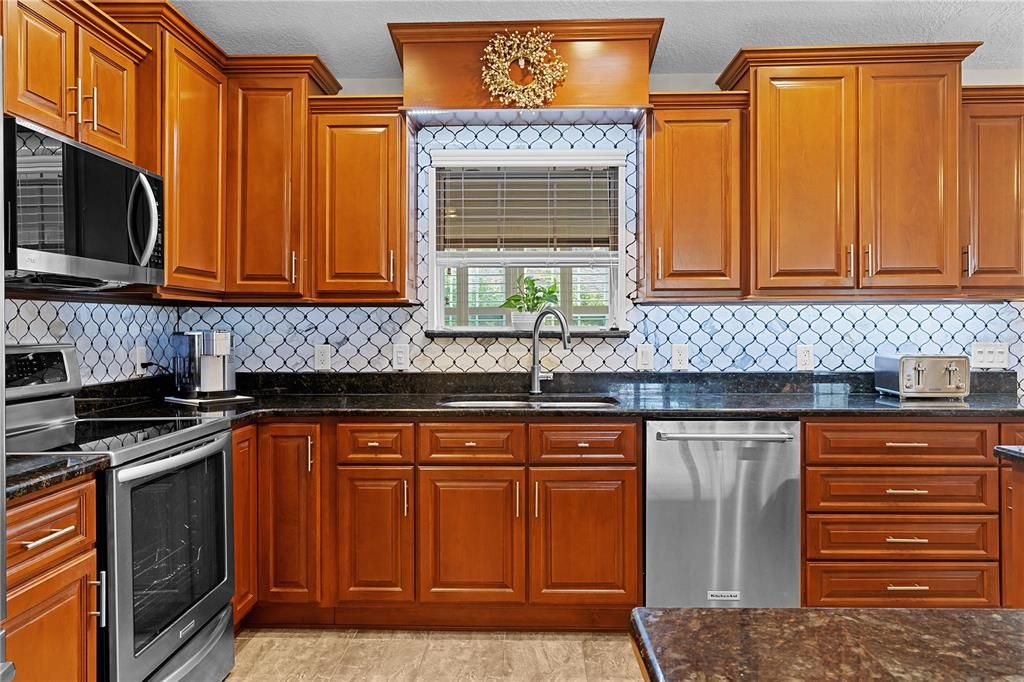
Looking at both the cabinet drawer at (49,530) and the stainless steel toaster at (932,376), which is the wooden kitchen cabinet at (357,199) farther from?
the stainless steel toaster at (932,376)

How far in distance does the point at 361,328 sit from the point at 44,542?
1.96 meters

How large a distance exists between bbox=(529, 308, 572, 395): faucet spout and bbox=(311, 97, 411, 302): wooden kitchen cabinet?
67 centimetres

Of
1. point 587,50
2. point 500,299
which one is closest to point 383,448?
point 500,299

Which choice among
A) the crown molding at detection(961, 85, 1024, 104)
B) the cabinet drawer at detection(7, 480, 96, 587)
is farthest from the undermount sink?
the crown molding at detection(961, 85, 1024, 104)

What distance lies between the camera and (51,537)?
161cm

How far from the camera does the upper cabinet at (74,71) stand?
74.9 inches

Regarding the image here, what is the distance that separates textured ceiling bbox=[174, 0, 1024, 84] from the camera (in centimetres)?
284

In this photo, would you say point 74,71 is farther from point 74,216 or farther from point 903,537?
point 903,537

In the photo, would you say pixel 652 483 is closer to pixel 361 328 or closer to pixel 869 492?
pixel 869 492

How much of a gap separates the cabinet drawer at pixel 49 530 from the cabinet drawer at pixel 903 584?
2.54 metres

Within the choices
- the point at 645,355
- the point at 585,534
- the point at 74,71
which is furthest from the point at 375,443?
the point at 74,71

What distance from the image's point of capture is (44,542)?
158cm

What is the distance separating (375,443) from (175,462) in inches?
33.7

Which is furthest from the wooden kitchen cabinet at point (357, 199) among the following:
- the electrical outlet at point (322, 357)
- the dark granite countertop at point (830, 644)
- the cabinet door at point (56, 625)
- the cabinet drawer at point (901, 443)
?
the dark granite countertop at point (830, 644)
